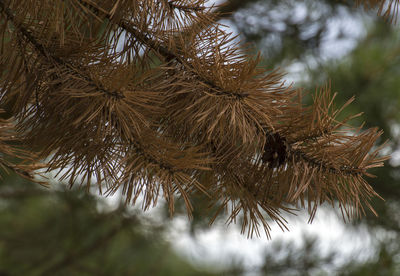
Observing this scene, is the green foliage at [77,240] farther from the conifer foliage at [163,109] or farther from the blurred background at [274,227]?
the conifer foliage at [163,109]

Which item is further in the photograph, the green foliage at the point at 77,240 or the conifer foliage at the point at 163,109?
the green foliage at the point at 77,240

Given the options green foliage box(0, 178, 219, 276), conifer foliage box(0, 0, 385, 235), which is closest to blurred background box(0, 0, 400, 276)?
green foliage box(0, 178, 219, 276)

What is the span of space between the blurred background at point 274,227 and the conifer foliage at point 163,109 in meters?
1.08

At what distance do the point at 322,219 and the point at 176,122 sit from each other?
1.55 metres

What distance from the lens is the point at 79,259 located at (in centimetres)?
204

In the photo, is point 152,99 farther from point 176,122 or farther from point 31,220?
point 31,220

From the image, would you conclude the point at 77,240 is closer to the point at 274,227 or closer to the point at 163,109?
the point at 274,227

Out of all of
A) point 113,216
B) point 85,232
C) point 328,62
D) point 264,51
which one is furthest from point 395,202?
point 85,232

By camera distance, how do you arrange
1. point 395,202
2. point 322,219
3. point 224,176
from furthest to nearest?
point 322,219 < point 395,202 < point 224,176

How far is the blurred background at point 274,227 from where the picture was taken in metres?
1.81

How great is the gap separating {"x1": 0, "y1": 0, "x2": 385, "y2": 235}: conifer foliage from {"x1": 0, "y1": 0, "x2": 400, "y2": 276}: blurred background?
1.08m

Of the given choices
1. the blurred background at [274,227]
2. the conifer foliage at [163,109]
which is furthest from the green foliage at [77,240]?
the conifer foliage at [163,109]

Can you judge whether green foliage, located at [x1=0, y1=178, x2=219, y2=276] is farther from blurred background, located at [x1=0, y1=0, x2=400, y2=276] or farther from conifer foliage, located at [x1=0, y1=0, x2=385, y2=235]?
conifer foliage, located at [x1=0, y1=0, x2=385, y2=235]

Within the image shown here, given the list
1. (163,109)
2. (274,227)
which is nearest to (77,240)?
(274,227)
